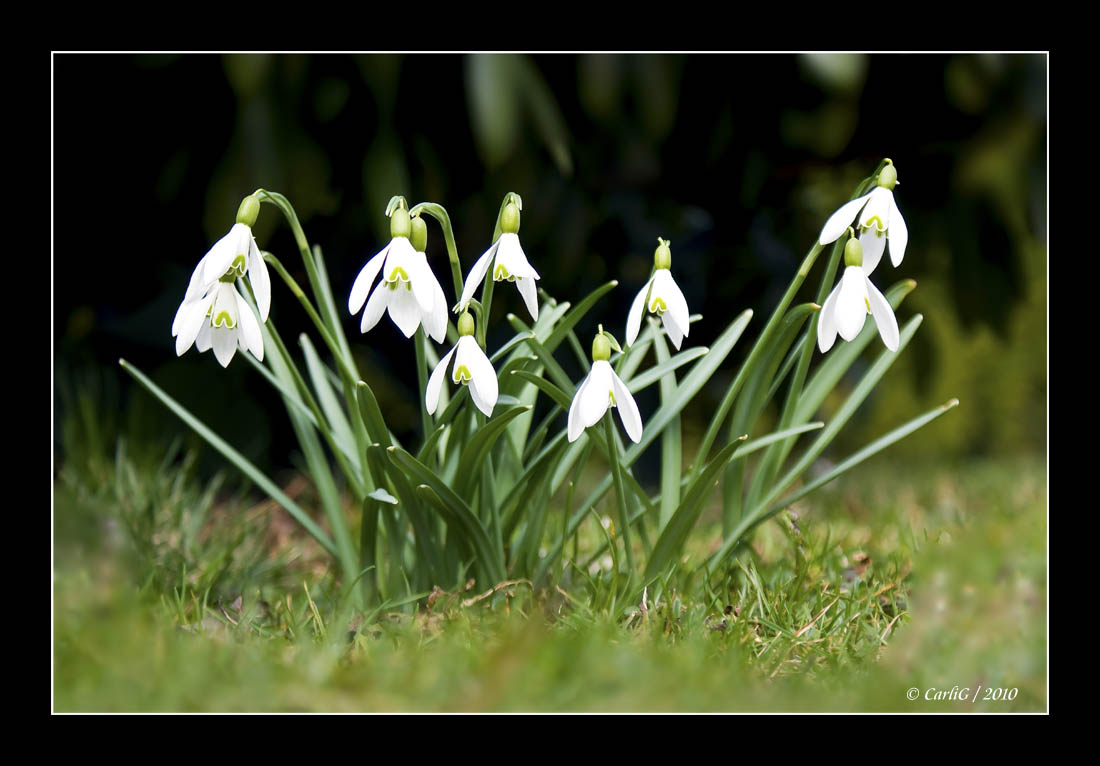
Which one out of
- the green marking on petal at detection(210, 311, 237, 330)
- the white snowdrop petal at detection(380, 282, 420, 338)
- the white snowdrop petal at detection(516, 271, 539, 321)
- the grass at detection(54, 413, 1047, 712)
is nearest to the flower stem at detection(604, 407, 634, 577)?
the grass at detection(54, 413, 1047, 712)

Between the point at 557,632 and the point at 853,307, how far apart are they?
0.54 m

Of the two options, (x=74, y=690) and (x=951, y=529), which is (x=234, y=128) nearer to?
(x=74, y=690)

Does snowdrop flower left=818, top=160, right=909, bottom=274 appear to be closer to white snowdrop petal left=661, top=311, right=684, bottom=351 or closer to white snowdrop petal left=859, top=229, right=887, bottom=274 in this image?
white snowdrop petal left=859, top=229, right=887, bottom=274

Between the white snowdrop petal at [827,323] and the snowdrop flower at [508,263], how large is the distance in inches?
A: 14.7

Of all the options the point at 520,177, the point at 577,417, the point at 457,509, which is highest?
the point at 520,177

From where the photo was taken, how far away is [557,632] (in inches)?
48.4

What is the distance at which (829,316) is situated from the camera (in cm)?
126

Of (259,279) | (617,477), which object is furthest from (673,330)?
(259,279)

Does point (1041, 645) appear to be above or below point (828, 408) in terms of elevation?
below

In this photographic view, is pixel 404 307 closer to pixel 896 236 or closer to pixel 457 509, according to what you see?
pixel 457 509

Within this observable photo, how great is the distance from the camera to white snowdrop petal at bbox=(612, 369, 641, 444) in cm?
121

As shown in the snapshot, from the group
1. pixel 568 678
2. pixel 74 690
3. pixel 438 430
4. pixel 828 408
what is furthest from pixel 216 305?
pixel 828 408

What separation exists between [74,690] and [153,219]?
1412mm

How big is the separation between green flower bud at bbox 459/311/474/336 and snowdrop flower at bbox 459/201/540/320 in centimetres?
1
